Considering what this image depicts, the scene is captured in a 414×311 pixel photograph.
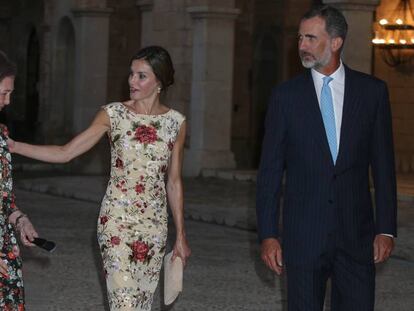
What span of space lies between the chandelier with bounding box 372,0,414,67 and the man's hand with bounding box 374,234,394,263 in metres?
17.3

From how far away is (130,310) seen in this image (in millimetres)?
6539

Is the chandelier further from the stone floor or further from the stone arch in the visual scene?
the stone arch

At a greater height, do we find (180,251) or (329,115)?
(329,115)

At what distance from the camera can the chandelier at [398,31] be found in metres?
23.0

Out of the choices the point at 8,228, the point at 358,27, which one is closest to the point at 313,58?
the point at 8,228

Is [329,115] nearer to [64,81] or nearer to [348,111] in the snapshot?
[348,111]

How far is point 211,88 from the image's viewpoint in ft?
73.6

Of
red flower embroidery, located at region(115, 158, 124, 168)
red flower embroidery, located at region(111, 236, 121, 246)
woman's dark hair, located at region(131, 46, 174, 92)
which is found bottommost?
red flower embroidery, located at region(111, 236, 121, 246)

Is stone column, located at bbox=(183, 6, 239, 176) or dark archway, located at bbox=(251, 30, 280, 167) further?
dark archway, located at bbox=(251, 30, 280, 167)

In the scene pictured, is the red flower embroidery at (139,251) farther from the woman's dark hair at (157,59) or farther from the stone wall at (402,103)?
the stone wall at (402,103)

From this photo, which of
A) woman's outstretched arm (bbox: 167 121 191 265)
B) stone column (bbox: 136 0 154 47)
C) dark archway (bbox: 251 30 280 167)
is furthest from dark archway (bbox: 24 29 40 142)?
woman's outstretched arm (bbox: 167 121 191 265)

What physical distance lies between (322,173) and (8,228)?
1332 millimetres

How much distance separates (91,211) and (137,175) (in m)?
10.8

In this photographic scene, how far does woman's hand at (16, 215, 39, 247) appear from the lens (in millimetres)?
5770
